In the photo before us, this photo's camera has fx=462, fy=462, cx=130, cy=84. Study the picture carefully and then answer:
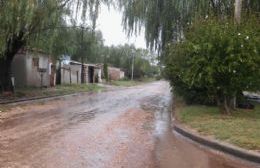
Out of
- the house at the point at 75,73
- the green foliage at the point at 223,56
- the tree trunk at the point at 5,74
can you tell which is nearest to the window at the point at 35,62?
the house at the point at 75,73

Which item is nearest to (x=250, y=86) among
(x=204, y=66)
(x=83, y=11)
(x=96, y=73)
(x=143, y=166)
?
(x=204, y=66)

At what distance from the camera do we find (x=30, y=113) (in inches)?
742

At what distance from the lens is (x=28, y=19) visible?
23672 millimetres

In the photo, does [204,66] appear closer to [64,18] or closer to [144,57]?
[64,18]

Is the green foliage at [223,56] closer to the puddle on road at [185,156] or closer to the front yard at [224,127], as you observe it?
the front yard at [224,127]

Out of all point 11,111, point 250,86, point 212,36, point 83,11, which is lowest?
point 11,111

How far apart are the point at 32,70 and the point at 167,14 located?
17429 mm

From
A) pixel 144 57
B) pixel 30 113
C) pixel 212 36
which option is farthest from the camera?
pixel 144 57

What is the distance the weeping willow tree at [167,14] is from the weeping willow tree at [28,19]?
2.42m

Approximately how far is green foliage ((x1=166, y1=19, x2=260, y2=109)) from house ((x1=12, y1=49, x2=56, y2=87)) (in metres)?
20.2

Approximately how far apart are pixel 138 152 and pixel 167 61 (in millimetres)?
12229

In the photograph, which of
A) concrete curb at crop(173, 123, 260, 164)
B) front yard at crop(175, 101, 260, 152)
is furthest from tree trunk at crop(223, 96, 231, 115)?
concrete curb at crop(173, 123, 260, 164)

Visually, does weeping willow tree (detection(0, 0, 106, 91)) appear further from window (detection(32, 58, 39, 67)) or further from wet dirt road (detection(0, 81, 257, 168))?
window (detection(32, 58, 39, 67))

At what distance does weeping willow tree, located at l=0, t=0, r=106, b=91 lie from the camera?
76.2ft
